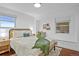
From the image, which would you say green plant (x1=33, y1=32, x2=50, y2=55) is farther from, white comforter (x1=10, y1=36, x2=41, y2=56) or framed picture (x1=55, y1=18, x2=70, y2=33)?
framed picture (x1=55, y1=18, x2=70, y2=33)

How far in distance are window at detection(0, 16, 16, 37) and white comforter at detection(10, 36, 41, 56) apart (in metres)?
0.14

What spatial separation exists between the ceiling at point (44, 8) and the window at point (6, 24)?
152mm

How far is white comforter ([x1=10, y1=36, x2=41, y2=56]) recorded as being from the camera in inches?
46.9

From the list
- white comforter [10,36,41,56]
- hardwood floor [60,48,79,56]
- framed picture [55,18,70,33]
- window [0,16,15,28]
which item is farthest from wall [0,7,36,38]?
hardwood floor [60,48,79,56]

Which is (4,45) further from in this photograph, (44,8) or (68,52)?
(68,52)

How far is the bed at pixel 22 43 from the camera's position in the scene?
1191mm

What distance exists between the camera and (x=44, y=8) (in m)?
1.24

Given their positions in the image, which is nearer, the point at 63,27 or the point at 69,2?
the point at 69,2

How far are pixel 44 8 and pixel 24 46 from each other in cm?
56

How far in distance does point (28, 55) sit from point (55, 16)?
24.6 inches

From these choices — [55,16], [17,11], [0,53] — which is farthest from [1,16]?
[55,16]

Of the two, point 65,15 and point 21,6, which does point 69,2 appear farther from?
point 21,6

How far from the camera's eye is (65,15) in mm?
1271

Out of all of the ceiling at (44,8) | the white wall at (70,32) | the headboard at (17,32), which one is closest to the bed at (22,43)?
the headboard at (17,32)
